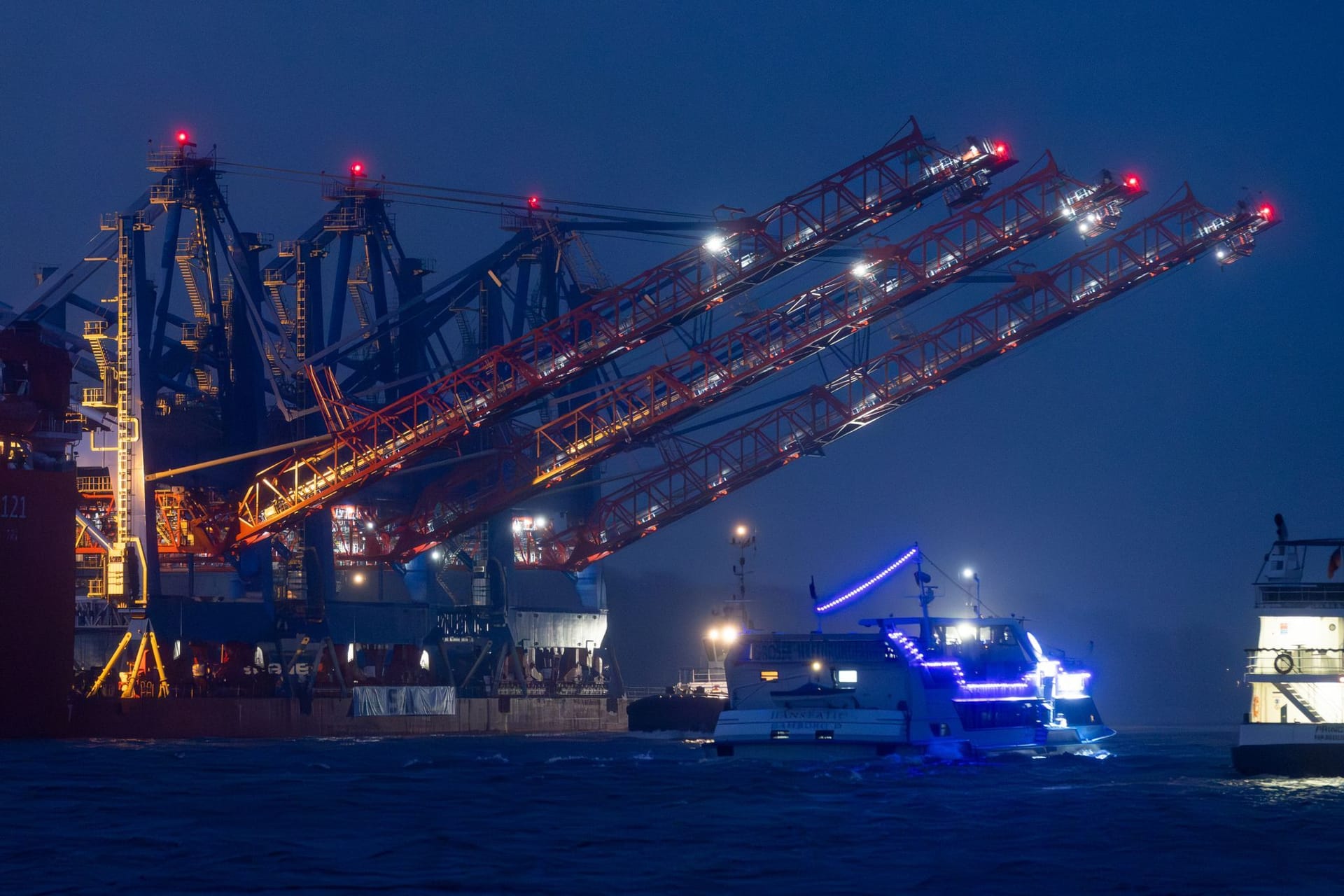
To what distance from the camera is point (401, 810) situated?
32219mm

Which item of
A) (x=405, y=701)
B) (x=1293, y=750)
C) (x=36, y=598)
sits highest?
(x=36, y=598)

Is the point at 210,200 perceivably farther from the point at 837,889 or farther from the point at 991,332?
the point at 837,889

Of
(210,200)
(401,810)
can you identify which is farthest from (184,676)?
(401,810)

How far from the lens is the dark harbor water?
77.2 feet

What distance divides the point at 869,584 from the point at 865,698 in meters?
7.88

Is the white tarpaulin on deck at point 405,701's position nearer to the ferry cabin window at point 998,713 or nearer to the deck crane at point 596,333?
the deck crane at point 596,333

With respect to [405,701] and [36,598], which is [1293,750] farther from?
[405,701]

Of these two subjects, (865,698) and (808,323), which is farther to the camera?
(808,323)

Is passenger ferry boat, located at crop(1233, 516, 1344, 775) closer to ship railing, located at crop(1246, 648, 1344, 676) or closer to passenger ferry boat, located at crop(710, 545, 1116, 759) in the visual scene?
ship railing, located at crop(1246, 648, 1344, 676)

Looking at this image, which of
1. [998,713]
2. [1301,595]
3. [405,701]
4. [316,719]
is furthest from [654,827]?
[405,701]

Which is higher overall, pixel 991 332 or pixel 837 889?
pixel 991 332

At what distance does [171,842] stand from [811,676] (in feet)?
70.8

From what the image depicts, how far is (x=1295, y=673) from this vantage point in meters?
37.9

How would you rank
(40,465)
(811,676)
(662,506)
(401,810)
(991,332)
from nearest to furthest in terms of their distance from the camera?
(401,810) → (811,676) → (40,465) → (991,332) → (662,506)
